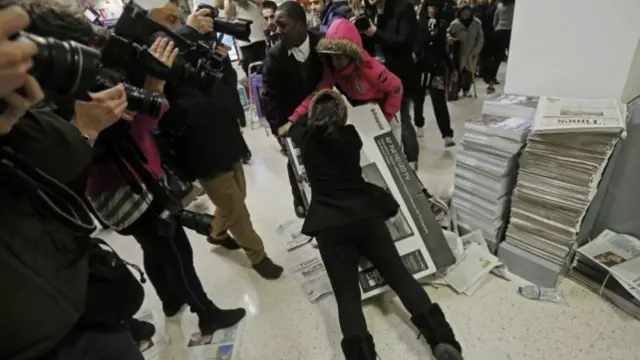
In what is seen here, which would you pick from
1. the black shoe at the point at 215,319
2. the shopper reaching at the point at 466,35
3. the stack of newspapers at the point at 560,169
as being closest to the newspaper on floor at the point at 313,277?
the black shoe at the point at 215,319

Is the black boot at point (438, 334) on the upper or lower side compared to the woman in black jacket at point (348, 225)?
lower

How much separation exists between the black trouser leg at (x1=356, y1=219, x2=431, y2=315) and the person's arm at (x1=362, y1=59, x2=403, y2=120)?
0.59 m

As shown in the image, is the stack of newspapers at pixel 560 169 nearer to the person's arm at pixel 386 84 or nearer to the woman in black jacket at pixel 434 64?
the person's arm at pixel 386 84

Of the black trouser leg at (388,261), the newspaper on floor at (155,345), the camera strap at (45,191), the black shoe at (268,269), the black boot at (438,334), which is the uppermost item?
the camera strap at (45,191)

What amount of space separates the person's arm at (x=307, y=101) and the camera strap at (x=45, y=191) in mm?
1065

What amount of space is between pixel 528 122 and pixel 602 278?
2.25 feet

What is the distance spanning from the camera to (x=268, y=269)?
187 cm

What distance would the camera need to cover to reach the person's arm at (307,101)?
1659 mm

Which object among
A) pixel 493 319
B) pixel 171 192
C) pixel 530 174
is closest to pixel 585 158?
pixel 530 174

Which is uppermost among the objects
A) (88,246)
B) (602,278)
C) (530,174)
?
(88,246)

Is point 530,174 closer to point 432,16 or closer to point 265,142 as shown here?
point 432,16

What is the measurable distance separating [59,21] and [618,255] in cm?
199

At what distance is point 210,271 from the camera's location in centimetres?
201

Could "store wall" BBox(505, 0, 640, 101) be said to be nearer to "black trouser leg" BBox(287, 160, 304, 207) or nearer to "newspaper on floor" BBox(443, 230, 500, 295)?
"newspaper on floor" BBox(443, 230, 500, 295)
